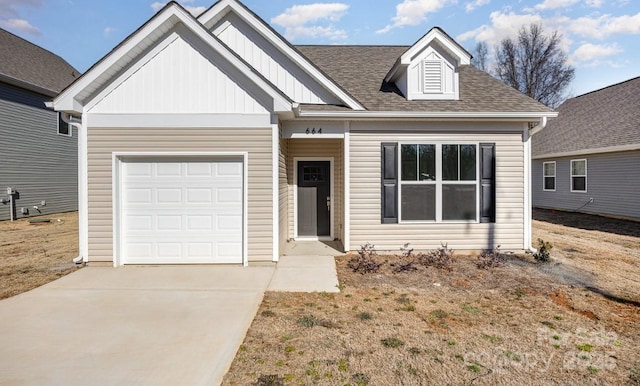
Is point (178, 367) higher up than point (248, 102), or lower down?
lower down

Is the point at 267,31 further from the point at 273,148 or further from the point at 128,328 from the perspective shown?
the point at 128,328

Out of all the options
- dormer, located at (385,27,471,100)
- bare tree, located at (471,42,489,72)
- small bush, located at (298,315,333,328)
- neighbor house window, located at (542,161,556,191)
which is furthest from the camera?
bare tree, located at (471,42,489,72)

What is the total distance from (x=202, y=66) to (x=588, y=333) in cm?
725

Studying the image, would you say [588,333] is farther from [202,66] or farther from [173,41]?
[173,41]

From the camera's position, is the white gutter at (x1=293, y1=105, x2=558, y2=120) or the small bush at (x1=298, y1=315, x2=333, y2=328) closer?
the small bush at (x1=298, y1=315, x2=333, y2=328)

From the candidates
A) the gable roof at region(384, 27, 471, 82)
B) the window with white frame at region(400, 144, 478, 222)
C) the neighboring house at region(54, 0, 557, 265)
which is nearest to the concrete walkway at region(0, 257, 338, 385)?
the neighboring house at region(54, 0, 557, 265)

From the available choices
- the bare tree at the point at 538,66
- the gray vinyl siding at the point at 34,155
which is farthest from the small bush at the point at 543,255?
the bare tree at the point at 538,66

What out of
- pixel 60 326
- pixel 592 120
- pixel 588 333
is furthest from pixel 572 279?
pixel 592 120

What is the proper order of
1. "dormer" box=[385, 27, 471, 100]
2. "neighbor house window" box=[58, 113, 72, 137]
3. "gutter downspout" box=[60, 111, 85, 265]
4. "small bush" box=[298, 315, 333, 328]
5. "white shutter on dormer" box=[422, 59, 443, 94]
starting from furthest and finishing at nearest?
"neighbor house window" box=[58, 113, 72, 137]
"white shutter on dormer" box=[422, 59, 443, 94]
"dormer" box=[385, 27, 471, 100]
"gutter downspout" box=[60, 111, 85, 265]
"small bush" box=[298, 315, 333, 328]

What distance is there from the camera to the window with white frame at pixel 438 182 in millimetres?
7672

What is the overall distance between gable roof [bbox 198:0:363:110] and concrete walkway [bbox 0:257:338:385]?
441 cm

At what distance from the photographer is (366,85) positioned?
8.81 meters

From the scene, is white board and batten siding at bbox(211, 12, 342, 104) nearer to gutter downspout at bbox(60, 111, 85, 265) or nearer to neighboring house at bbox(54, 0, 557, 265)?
neighboring house at bbox(54, 0, 557, 265)

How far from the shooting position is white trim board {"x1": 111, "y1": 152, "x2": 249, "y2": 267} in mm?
6617
